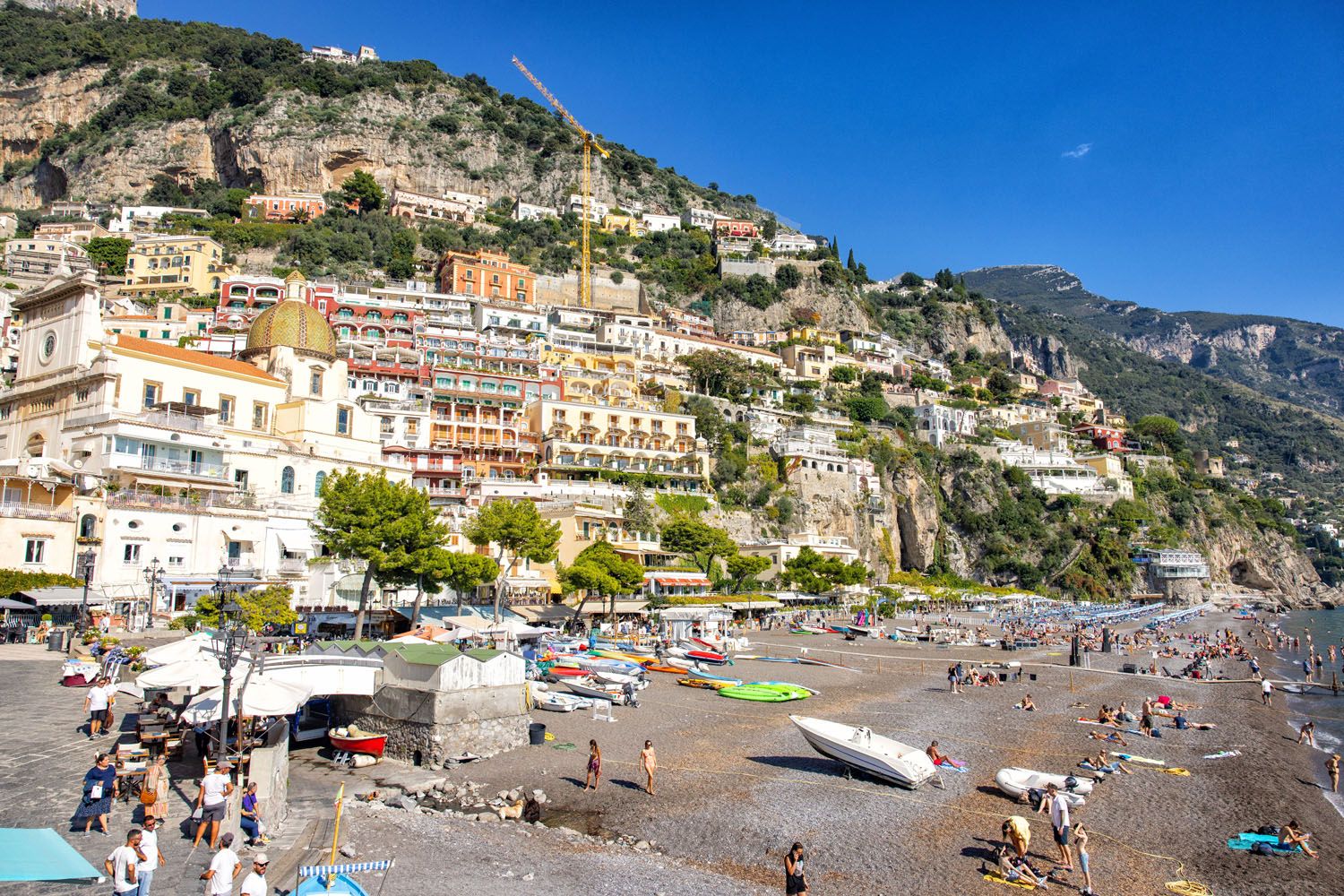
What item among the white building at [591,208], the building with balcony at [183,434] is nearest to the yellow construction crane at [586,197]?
the white building at [591,208]

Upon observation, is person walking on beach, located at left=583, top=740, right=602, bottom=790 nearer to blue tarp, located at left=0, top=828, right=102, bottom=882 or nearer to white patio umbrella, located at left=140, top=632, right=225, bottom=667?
white patio umbrella, located at left=140, top=632, right=225, bottom=667

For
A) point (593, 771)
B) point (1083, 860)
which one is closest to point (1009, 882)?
point (1083, 860)

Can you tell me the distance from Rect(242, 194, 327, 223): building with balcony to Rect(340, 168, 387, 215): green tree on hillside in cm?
333

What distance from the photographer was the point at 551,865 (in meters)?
12.8

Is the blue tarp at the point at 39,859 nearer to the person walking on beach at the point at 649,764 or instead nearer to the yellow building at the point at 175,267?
the person walking on beach at the point at 649,764

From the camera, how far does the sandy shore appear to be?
13.5m

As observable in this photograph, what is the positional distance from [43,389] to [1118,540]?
316 feet

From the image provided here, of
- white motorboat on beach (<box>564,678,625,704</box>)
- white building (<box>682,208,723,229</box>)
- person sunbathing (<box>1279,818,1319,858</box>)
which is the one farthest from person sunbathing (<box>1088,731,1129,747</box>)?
white building (<box>682,208,723,229</box>)

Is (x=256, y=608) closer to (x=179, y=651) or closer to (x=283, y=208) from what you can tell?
(x=179, y=651)

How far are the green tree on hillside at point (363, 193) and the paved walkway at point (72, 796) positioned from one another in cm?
9954

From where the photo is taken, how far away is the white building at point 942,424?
100938 millimetres

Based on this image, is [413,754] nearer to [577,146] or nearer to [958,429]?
[958,429]

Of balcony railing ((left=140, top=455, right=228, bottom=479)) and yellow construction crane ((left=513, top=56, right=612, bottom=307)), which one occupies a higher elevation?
yellow construction crane ((left=513, top=56, right=612, bottom=307))

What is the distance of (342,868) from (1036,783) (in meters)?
13.3
